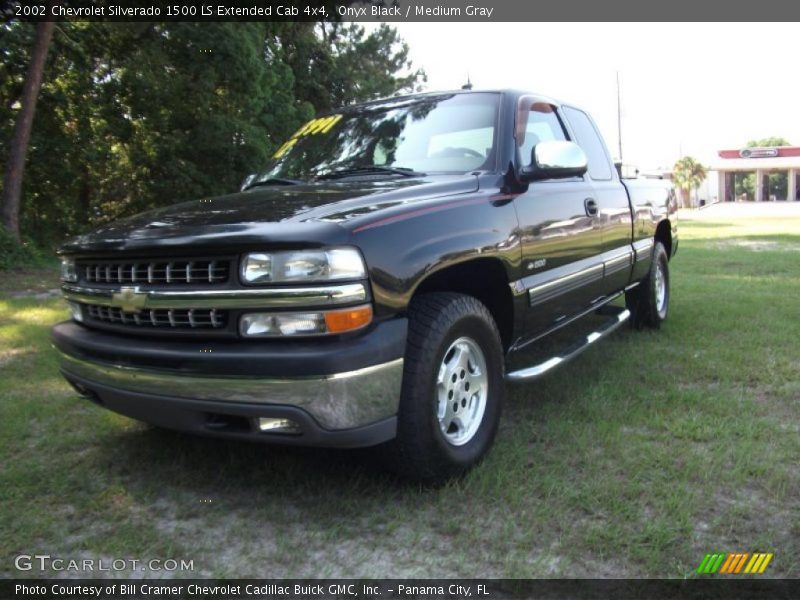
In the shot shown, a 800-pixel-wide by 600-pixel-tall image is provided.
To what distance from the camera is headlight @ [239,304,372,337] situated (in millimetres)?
2342

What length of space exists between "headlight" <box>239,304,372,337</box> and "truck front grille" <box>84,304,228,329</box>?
0.38ft

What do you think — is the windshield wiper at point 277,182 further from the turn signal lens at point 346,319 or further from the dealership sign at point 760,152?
the dealership sign at point 760,152

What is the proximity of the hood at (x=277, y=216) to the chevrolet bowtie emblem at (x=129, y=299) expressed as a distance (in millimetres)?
167

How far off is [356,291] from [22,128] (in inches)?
482

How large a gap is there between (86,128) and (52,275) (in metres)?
8.50

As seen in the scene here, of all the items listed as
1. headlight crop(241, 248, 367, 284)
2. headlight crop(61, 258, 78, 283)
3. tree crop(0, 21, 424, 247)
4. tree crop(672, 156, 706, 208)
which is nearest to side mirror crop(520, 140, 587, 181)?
headlight crop(241, 248, 367, 284)

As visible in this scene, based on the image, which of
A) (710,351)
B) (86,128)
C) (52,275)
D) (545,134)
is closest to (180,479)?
(545,134)

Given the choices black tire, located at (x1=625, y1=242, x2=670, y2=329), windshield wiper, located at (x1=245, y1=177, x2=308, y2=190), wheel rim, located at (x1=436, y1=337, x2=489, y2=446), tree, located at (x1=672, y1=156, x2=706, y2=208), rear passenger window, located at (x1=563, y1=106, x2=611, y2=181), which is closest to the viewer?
wheel rim, located at (x1=436, y1=337, x2=489, y2=446)

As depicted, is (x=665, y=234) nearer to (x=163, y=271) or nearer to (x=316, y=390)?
(x=316, y=390)

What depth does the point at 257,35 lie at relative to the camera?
1641 centimetres

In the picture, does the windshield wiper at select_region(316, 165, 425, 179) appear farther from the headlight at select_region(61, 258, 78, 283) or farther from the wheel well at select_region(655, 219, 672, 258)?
the wheel well at select_region(655, 219, 672, 258)

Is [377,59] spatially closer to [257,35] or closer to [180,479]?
[257,35]

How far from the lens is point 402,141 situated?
3.72 metres

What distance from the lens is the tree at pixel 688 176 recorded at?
6381 cm
